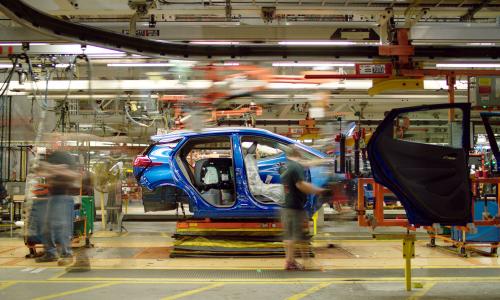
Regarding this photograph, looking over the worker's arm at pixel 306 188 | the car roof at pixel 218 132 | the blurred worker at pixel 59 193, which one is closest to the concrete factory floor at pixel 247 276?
the blurred worker at pixel 59 193

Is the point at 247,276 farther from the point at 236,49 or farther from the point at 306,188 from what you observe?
the point at 236,49

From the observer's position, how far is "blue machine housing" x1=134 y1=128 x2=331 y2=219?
7223 mm

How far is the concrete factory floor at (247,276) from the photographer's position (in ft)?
16.8

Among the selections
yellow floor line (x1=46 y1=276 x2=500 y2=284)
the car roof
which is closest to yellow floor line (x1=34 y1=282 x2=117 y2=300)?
yellow floor line (x1=46 y1=276 x2=500 y2=284)

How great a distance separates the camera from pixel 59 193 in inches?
203

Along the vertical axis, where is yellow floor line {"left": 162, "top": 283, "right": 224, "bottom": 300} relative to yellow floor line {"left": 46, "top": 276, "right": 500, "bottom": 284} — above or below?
above

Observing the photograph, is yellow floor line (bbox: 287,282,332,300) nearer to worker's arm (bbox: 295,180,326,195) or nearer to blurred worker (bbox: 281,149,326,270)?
blurred worker (bbox: 281,149,326,270)

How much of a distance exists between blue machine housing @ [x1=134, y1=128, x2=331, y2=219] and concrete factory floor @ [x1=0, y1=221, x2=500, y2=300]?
747mm

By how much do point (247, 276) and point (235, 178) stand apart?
5.74 feet

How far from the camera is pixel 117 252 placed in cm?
777

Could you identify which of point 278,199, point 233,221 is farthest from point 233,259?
point 278,199

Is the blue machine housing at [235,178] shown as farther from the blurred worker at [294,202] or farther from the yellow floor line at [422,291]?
the yellow floor line at [422,291]

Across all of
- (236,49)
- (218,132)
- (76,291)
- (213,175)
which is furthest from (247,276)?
(236,49)

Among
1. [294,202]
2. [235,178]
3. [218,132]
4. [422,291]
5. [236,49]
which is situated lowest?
[422,291]
